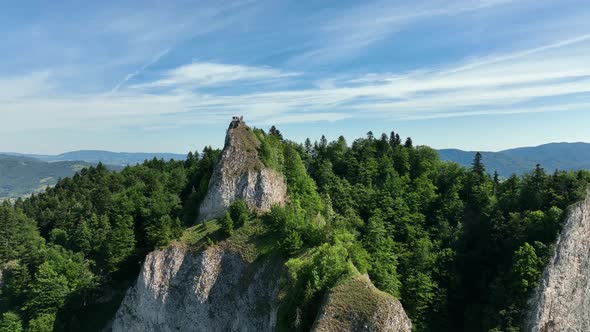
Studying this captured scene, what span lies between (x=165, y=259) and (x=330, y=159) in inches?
2145

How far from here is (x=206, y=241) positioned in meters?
54.7

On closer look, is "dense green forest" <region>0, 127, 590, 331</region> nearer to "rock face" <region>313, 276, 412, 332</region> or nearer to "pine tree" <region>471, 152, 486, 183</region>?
"pine tree" <region>471, 152, 486, 183</region>

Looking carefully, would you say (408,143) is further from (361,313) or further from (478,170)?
(361,313)

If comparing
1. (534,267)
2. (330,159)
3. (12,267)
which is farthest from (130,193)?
(534,267)

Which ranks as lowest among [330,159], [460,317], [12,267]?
[460,317]

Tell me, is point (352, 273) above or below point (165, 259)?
above

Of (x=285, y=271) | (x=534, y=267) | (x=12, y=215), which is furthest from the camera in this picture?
(x=12, y=215)

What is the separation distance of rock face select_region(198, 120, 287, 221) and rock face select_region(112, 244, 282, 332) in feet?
28.9

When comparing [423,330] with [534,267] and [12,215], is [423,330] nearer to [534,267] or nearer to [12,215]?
[534,267]

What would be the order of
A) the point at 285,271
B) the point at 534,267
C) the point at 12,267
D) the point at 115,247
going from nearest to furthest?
the point at 285,271 < the point at 534,267 < the point at 115,247 < the point at 12,267

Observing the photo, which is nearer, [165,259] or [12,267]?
[165,259]

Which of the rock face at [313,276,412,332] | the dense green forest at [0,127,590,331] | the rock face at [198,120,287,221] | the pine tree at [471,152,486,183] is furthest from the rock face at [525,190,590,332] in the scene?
the rock face at [198,120,287,221]

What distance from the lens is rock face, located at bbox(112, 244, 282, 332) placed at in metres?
48.3

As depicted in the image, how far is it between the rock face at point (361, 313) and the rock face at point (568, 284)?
36.5m
